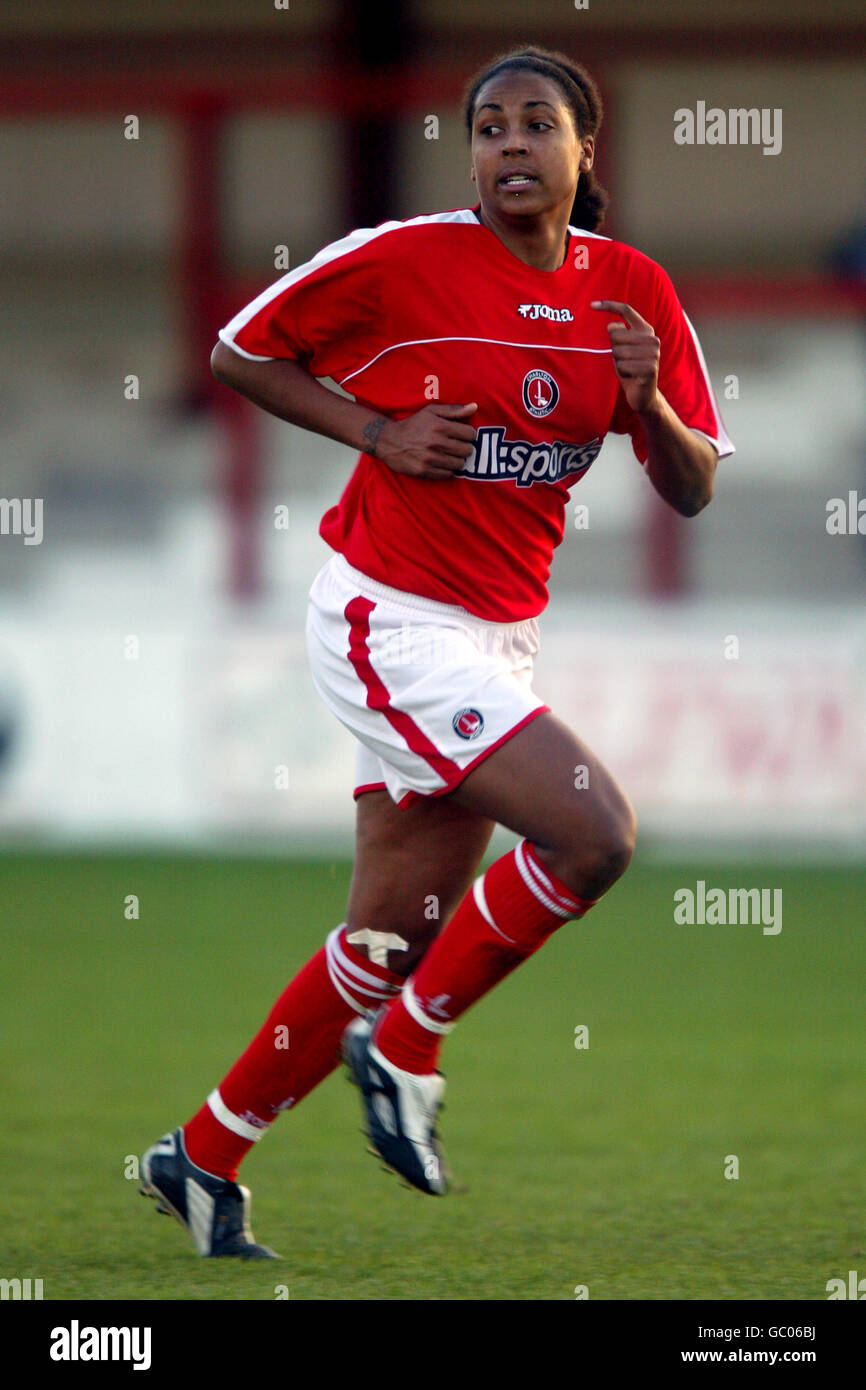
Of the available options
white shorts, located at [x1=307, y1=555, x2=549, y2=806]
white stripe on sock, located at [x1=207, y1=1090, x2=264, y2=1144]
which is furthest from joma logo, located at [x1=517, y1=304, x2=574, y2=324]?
white stripe on sock, located at [x1=207, y1=1090, x2=264, y2=1144]

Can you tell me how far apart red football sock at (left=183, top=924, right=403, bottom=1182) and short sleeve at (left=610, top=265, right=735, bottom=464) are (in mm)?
1063

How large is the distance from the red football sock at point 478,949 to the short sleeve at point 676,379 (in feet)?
2.74

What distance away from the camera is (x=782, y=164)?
15992 mm

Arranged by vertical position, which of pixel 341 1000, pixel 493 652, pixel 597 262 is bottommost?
pixel 341 1000

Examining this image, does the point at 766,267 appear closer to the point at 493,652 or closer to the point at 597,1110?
the point at 597,1110

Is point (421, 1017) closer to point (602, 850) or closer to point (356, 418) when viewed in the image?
point (602, 850)

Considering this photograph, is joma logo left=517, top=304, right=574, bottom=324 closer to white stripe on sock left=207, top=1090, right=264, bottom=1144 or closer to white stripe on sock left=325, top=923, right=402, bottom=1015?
white stripe on sock left=325, top=923, right=402, bottom=1015

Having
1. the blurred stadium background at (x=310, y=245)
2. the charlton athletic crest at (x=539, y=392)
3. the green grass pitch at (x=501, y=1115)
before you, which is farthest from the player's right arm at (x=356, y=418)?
the blurred stadium background at (x=310, y=245)

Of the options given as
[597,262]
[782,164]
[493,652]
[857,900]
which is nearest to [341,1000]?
[493,652]

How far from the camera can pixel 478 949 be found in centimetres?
320

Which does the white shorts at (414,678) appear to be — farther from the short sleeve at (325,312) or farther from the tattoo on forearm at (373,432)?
the short sleeve at (325,312)

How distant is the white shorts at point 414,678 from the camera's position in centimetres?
322

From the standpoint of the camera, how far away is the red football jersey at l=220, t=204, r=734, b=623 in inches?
132

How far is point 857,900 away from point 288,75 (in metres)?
8.90
